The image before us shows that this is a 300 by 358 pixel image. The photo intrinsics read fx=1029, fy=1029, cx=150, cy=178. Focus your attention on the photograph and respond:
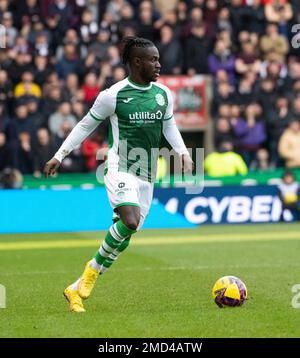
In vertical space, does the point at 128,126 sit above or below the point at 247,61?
above

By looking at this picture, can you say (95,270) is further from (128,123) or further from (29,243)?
(29,243)

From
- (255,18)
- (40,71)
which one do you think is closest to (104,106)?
(40,71)

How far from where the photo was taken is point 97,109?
33.4 ft

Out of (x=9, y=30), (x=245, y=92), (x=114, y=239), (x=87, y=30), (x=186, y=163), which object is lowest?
(x=245, y=92)

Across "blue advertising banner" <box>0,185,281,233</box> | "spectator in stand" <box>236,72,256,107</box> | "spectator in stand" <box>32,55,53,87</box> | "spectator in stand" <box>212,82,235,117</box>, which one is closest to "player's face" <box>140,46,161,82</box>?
"blue advertising banner" <box>0,185,281,233</box>

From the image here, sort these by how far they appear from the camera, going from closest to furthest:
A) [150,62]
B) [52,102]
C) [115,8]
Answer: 1. [150,62]
2. [52,102]
3. [115,8]

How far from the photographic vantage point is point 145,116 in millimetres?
10219

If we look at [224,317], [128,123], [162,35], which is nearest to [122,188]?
[128,123]

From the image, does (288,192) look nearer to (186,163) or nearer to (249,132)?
(249,132)

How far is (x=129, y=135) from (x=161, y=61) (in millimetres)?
13361

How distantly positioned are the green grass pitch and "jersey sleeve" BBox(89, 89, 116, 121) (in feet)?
6.20

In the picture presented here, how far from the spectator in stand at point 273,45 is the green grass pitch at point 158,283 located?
631 centimetres

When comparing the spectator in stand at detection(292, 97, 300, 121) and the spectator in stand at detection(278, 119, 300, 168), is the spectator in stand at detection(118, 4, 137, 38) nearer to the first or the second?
the spectator in stand at detection(292, 97, 300, 121)

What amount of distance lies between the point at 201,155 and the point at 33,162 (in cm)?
347
